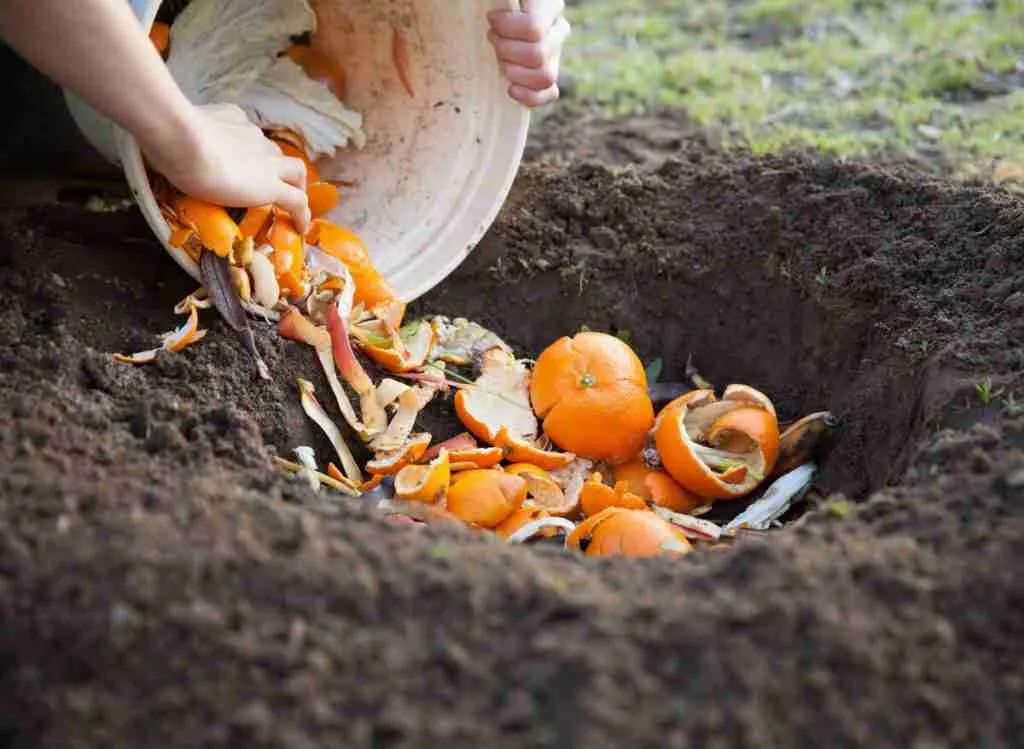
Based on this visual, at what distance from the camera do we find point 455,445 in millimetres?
2770

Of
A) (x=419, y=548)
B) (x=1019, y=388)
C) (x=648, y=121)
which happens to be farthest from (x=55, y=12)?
(x=648, y=121)

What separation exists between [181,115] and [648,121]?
2369 millimetres

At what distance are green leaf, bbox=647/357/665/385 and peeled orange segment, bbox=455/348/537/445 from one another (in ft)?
1.17

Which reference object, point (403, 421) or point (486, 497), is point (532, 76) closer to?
point (403, 421)

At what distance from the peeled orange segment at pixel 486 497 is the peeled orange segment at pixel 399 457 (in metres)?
0.14

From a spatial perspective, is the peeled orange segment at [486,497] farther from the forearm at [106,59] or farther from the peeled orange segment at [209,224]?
the forearm at [106,59]

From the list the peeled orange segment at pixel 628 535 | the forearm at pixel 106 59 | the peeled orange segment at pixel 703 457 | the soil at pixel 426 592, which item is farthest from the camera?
the peeled orange segment at pixel 703 457

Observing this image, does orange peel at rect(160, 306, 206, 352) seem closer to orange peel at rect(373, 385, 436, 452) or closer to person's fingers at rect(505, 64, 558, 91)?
orange peel at rect(373, 385, 436, 452)

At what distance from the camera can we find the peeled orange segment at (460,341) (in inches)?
118

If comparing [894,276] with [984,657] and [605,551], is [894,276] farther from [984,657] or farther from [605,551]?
[984,657]

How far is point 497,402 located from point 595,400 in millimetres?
258

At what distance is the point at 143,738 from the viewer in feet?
5.27

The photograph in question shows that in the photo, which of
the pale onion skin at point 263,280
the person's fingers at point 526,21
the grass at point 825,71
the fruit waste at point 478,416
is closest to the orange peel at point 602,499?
the fruit waste at point 478,416

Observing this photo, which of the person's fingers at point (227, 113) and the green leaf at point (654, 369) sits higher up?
the person's fingers at point (227, 113)
